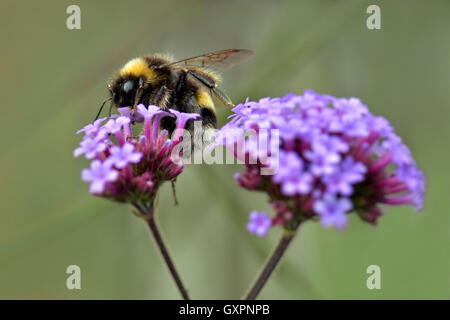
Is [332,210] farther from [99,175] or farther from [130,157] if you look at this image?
[99,175]

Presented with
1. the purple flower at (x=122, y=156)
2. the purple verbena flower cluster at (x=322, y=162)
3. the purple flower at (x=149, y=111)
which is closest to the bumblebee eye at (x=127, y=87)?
the purple flower at (x=149, y=111)

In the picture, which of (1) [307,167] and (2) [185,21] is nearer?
(1) [307,167]

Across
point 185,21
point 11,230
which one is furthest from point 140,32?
point 11,230

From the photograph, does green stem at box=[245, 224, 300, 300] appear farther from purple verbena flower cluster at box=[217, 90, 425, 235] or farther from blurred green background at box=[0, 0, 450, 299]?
blurred green background at box=[0, 0, 450, 299]

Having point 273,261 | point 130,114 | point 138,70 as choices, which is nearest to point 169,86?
point 138,70

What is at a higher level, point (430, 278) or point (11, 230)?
point (11, 230)

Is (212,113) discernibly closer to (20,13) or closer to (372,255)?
(372,255)
